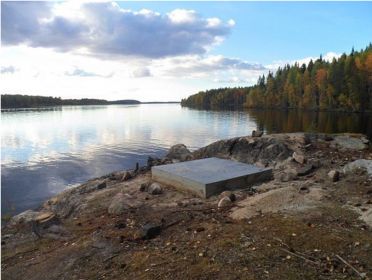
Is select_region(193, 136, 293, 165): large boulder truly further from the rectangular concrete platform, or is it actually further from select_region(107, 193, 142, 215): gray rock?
select_region(107, 193, 142, 215): gray rock

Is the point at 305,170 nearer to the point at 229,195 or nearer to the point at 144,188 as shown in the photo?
the point at 229,195

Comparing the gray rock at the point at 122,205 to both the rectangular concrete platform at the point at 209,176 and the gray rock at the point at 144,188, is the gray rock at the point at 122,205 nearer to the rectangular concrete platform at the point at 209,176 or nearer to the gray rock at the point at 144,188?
the gray rock at the point at 144,188

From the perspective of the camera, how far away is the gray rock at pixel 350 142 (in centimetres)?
1456

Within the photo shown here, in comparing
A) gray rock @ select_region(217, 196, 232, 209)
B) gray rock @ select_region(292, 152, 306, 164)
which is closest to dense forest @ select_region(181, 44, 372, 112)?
gray rock @ select_region(292, 152, 306, 164)

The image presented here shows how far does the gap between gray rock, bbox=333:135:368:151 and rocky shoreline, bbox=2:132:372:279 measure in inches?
74.7

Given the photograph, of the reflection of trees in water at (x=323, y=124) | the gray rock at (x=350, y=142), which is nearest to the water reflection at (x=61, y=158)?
the reflection of trees in water at (x=323, y=124)

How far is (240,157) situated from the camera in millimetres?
16312

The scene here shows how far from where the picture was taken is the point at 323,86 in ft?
291

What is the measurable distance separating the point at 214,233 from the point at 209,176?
13.0 ft

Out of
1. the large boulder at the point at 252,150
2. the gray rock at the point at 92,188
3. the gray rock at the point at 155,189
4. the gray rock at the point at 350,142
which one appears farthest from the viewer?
the large boulder at the point at 252,150

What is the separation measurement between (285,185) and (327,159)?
3134mm

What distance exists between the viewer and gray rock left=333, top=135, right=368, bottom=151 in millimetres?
14562

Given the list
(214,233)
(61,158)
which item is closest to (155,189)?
(214,233)

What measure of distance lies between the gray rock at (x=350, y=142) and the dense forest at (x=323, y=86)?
226 feet
